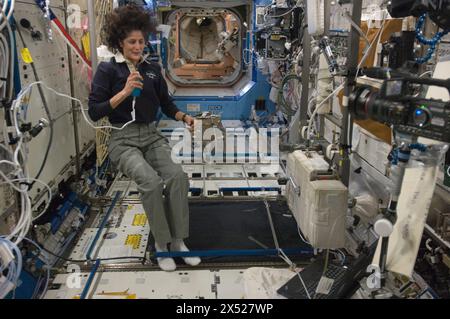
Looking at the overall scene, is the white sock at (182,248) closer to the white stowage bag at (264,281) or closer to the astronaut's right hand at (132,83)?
the white stowage bag at (264,281)

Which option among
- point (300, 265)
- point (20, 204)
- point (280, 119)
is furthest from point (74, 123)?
point (280, 119)

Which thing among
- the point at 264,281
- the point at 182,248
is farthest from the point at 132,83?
the point at 264,281

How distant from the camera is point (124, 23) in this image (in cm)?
288

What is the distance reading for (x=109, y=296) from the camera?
252cm

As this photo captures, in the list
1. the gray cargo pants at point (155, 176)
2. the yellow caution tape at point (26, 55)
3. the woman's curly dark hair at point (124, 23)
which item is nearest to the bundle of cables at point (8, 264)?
the gray cargo pants at point (155, 176)

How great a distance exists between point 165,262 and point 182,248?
16 cm

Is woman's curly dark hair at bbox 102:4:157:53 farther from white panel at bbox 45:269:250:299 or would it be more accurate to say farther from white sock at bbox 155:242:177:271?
white panel at bbox 45:269:250:299

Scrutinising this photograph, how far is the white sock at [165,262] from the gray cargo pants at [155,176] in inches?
2.5

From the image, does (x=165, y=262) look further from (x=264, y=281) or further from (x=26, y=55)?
(x=26, y=55)

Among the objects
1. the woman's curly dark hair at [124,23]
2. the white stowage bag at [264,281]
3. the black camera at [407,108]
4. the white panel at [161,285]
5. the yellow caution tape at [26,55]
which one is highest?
the woman's curly dark hair at [124,23]

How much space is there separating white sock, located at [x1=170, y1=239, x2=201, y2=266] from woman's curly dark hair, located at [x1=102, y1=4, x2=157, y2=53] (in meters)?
1.44

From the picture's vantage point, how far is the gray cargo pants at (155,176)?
273 centimetres

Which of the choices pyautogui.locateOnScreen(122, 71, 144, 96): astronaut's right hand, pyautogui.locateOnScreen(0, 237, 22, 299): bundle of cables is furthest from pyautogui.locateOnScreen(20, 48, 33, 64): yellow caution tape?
pyautogui.locateOnScreen(0, 237, 22, 299): bundle of cables

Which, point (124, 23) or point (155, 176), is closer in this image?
point (155, 176)
